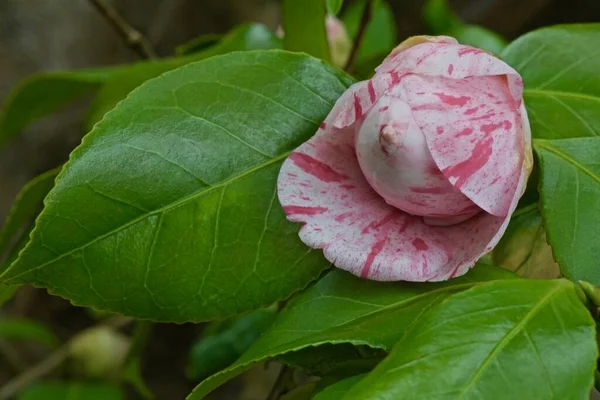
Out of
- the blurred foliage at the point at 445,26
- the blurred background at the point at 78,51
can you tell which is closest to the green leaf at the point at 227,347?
the blurred foliage at the point at 445,26

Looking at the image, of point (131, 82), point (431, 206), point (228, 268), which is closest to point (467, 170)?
point (431, 206)

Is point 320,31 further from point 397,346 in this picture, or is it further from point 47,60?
point 47,60

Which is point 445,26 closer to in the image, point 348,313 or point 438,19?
point 438,19

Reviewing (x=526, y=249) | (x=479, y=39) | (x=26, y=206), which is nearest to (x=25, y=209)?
(x=26, y=206)

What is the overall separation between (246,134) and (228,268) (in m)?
0.07

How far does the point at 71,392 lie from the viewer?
3.86 ft

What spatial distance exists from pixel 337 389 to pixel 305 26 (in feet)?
0.95

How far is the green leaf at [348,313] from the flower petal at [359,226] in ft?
0.04

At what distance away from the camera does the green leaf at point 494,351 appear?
1.04 ft

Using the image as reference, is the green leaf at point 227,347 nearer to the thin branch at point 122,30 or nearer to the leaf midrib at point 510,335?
the thin branch at point 122,30

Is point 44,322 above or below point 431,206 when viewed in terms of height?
below

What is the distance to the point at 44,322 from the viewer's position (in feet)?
5.34

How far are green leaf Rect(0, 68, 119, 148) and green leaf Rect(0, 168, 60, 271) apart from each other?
Result: 202 mm

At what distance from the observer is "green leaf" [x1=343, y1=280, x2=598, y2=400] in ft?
1.04
